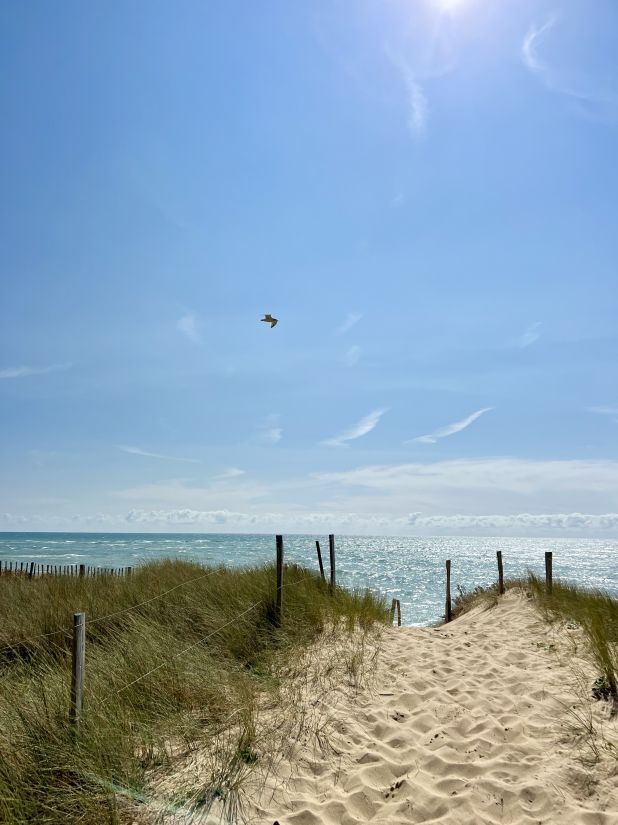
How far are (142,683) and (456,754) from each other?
9.56 ft

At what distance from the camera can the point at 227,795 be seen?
152 inches

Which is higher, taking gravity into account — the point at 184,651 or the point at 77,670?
the point at 77,670

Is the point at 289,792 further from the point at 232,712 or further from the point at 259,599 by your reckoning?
the point at 259,599

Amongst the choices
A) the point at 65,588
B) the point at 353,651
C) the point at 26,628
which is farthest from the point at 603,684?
the point at 65,588

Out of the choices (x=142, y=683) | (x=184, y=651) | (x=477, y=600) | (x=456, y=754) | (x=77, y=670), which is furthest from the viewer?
(x=477, y=600)

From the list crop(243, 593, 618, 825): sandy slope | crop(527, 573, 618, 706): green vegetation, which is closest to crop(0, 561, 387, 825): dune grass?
crop(243, 593, 618, 825): sandy slope

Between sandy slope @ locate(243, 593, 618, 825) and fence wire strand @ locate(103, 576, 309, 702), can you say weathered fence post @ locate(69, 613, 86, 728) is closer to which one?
fence wire strand @ locate(103, 576, 309, 702)

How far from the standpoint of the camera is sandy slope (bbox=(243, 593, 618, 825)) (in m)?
3.88

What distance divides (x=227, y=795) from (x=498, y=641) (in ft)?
21.2

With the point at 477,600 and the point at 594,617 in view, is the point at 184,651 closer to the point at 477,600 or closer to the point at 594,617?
the point at 594,617

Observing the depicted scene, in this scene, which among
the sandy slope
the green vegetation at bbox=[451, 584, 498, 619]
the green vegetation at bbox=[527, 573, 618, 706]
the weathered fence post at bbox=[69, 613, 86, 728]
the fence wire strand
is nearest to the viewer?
the sandy slope

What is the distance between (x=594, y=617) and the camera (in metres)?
7.52

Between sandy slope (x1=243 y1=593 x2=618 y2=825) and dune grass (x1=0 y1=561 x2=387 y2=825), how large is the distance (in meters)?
0.63

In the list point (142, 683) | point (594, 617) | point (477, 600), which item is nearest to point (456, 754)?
point (142, 683)
